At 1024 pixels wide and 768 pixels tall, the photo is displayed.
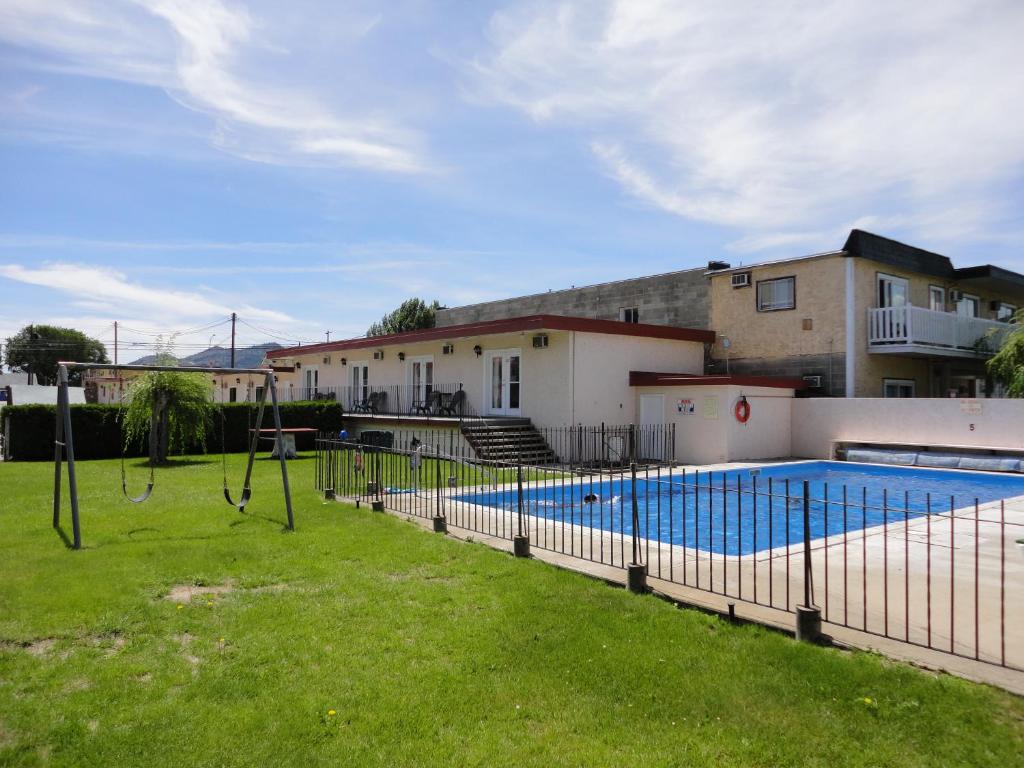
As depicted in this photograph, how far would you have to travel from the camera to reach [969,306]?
84.3ft

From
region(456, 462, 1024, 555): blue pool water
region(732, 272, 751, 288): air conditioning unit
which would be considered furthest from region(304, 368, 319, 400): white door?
region(456, 462, 1024, 555): blue pool water

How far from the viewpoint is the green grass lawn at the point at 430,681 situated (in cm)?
364

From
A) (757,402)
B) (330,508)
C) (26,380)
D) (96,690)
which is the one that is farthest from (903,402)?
(26,380)

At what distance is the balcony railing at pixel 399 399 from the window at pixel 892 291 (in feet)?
44.2

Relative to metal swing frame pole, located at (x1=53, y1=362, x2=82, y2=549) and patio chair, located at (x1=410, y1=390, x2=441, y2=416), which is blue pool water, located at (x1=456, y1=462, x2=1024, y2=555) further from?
patio chair, located at (x1=410, y1=390, x2=441, y2=416)

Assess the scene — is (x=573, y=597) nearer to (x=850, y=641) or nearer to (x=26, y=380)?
(x=850, y=641)

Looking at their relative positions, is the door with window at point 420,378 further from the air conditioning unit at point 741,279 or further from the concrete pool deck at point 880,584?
the concrete pool deck at point 880,584

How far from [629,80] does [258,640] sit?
32.5 ft

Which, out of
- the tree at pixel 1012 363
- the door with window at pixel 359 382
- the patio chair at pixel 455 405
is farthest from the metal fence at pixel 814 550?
the door with window at pixel 359 382

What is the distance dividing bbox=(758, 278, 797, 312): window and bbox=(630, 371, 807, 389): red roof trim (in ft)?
7.99

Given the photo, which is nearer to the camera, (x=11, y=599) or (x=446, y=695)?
(x=446, y=695)

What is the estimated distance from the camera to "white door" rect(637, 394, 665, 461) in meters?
20.2

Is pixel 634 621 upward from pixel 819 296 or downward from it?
downward

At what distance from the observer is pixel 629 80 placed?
11.2 m
